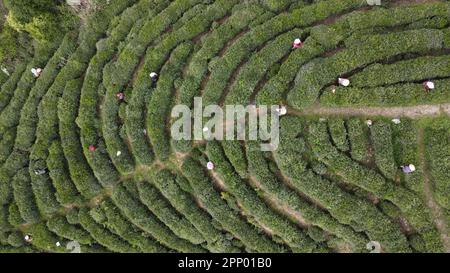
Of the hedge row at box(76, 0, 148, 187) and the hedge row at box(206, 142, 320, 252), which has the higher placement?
the hedge row at box(76, 0, 148, 187)

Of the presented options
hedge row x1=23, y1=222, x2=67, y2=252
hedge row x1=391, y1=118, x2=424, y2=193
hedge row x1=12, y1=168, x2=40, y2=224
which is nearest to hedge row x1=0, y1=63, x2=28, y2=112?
hedge row x1=12, y1=168, x2=40, y2=224

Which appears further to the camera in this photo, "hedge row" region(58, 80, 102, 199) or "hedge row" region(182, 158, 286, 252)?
"hedge row" region(58, 80, 102, 199)

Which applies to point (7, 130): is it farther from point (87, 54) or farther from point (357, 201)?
point (357, 201)

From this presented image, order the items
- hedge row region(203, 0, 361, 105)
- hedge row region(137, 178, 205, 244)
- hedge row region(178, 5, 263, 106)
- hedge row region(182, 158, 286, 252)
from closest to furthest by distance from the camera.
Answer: hedge row region(203, 0, 361, 105) < hedge row region(182, 158, 286, 252) < hedge row region(178, 5, 263, 106) < hedge row region(137, 178, 205, 244)

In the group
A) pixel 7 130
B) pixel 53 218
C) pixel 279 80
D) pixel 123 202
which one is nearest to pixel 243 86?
pixel 279 80

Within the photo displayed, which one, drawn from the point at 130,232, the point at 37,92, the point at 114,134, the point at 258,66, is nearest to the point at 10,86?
the point at 37,92

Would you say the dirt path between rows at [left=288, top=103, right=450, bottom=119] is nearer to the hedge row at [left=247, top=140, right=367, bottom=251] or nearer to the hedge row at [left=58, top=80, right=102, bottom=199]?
the hedge row at [left=247, top=140, right=367, bottom=251]

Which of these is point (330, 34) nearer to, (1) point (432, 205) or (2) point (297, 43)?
(2) point (297, 43)

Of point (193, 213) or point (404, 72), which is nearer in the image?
point (404, 72)
